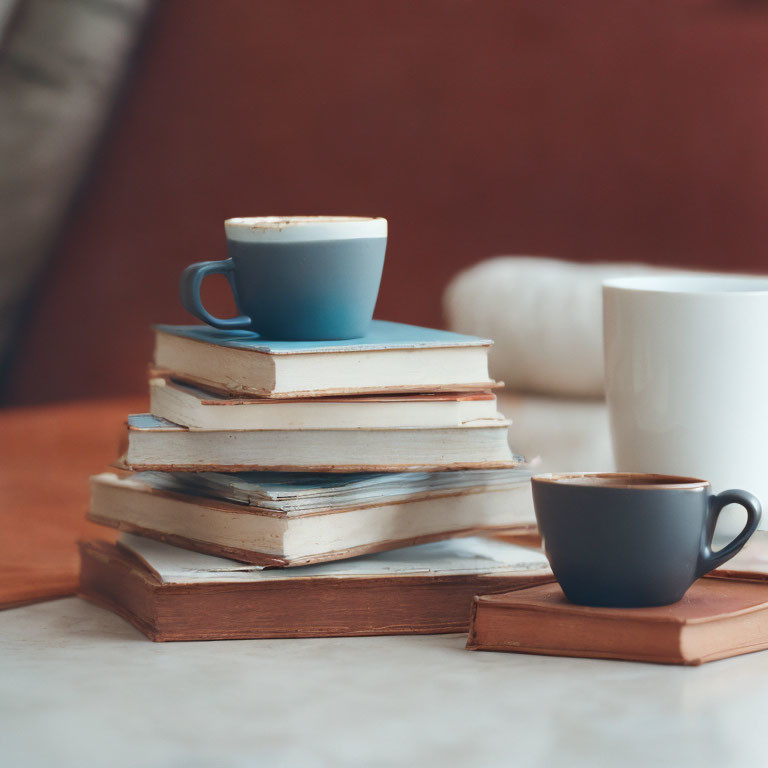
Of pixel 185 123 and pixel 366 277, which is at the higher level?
pixel 185 123

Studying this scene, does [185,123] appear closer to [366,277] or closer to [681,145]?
[681,145]

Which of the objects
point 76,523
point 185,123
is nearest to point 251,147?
point 185,123

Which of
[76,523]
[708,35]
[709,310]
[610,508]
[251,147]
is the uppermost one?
[708,35]

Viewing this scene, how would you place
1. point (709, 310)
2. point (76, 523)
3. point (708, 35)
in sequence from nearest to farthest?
point (709, 310)
point (76, 523)
point (708, 35)

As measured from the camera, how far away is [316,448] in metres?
0.68

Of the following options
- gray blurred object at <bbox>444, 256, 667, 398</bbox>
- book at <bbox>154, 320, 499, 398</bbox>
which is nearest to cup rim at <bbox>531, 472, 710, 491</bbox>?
book at <bbox>154, 320, 499, 398</bbox>

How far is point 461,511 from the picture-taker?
0.75m

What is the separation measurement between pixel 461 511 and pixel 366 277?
0.18 metres

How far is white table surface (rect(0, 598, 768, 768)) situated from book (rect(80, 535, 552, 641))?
0.02 metres

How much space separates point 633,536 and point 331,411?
20 cm

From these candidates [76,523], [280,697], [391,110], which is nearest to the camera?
[280,697]

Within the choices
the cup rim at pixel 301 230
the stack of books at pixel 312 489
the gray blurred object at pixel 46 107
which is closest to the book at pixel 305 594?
the stack of books at pixel 312 489

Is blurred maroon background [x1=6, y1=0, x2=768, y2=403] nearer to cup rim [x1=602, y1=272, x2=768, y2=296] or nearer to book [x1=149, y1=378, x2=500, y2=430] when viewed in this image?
cup rim [x1=602, y1=272, x2=768, y2=296]

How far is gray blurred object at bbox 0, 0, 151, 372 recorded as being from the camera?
229 cm
